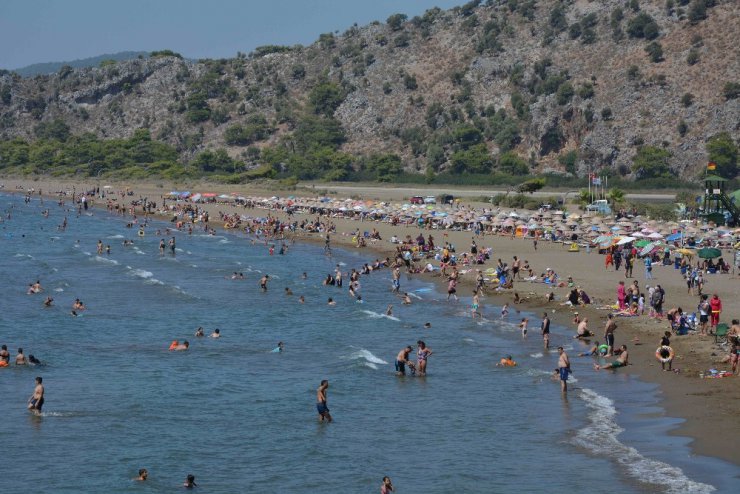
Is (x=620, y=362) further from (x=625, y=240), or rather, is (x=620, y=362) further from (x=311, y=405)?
(x=625, y=240)

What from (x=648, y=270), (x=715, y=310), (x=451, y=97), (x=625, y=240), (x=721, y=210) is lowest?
(x=715, y=310)

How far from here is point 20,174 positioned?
15138 cm

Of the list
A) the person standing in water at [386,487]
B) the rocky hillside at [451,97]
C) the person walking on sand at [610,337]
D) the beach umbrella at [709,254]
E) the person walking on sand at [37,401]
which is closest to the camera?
the person standing in water at [386,487]

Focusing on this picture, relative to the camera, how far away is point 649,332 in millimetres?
37719

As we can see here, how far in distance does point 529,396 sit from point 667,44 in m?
104

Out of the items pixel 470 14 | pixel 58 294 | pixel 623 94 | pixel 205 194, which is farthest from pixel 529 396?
pixel 470 14

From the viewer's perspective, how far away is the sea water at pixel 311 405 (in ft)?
80.9

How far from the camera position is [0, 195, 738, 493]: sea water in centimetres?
2466

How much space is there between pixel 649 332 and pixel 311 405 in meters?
12.9

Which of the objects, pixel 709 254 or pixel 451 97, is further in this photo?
pixel 451 97

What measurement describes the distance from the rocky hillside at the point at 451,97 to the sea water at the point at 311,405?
6819cm

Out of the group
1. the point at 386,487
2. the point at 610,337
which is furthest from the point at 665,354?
the point at 386,487

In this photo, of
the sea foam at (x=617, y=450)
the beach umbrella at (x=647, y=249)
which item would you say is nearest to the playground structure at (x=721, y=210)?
the beach umbrella at (x=647, y=249)

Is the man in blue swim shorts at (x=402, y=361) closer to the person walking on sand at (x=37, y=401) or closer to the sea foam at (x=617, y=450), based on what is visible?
the sea foam at (x=617, y=450)
